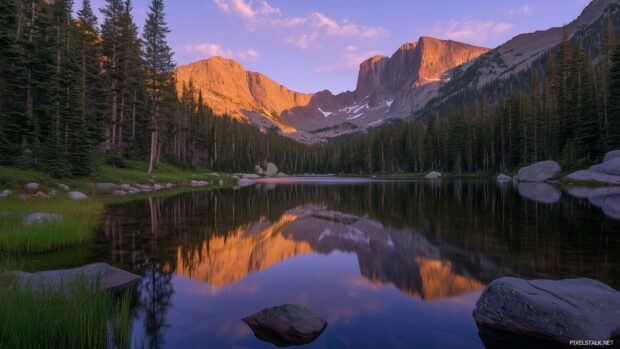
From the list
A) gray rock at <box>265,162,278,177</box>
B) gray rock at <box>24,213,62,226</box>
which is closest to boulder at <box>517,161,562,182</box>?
gray rock at <box>24,213,62,226</box>

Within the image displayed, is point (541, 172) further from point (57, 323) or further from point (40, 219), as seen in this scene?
point (57, 323)

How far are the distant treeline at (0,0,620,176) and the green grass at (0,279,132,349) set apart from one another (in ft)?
92.3

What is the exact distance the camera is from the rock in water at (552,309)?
222 inches

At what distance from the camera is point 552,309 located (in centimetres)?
591

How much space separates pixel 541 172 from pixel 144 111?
208 ft

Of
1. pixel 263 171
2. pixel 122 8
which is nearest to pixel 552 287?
pixel 122 8

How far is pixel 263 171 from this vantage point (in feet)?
399

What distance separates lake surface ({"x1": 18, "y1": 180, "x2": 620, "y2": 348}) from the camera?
671cm

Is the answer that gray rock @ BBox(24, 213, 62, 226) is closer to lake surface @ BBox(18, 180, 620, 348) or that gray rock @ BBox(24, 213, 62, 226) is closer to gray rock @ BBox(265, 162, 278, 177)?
lake surface @ BBox(18, 180, 620, 348)

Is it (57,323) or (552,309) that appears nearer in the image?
(57,323)

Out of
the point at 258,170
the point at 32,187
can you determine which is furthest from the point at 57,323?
the point at 258,170

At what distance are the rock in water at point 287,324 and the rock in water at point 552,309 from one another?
11.0 feet

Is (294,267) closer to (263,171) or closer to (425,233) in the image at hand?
(425,233)

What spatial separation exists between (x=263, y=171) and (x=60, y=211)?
106865 mm
